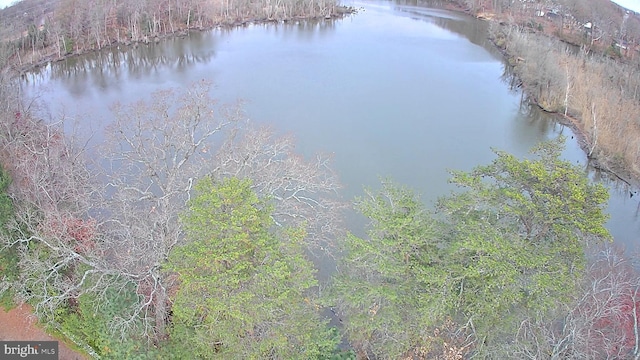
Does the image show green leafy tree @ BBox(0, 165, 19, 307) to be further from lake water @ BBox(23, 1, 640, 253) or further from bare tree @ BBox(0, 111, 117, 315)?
lake water @ BBox(23, 1, 640, 253)

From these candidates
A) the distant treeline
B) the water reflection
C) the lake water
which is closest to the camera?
the lake water

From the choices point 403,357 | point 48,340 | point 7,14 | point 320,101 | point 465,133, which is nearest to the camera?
point 403,357

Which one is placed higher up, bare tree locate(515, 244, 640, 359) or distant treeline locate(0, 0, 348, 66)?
distant treeline locate(0, 0, 348, 66)

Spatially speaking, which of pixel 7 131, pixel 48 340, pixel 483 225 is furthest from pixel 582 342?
pixel 7 131

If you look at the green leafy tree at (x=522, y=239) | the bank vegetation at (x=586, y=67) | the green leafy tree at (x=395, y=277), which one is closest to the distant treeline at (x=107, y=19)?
the bank vegetation at (x=586, y=67)

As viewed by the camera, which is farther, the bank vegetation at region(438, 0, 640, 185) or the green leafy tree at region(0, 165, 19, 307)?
the bank vegetation at region(438, 0, 640, 185)

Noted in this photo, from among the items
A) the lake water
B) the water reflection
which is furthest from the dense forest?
the water reflection

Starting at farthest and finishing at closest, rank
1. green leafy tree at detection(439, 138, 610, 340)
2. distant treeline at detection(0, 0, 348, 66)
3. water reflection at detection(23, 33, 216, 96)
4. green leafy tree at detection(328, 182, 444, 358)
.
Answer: distant treeline at detection(0, 0, 348, 66) → water reflection at detection(23, 33, 216, 96) → green leafy tree at detection(328, 182, 444, 358) → green leafy tree at detection(439, 138, 610, 340)

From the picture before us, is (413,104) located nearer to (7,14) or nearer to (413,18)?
(413,18)
